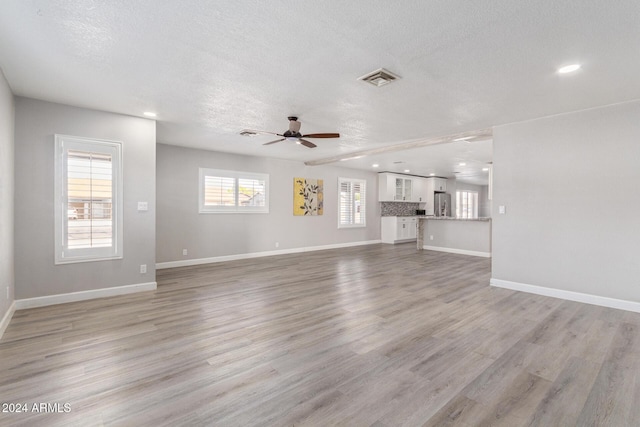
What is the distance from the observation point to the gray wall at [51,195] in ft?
12.0

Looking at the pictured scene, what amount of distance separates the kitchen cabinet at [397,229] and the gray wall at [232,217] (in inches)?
56.4

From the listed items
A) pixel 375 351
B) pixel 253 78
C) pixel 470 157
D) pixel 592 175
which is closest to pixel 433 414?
pixel 375 351

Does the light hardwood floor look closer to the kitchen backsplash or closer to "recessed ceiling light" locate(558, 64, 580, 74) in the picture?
"recessed ceiling light" locate(558, 64, 580, 74)

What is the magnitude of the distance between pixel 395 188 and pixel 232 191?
585 cm

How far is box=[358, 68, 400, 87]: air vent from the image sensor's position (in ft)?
9.32

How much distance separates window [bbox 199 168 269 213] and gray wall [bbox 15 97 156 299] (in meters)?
2.27

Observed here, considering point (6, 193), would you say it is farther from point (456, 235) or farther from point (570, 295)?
point (456, 235)

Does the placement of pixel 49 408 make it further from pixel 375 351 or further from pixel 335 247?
pixel 335 247

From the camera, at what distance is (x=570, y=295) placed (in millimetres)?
4035

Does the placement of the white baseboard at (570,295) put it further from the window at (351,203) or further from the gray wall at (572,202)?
the window at (351,203)

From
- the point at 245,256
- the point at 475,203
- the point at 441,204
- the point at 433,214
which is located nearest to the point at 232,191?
the point at 245,256

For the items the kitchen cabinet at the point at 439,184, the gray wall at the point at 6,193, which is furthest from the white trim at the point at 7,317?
the kitchen cabinet at the point at 439,184

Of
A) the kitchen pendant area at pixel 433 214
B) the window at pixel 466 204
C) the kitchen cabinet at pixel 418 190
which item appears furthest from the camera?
the window at pixel 466 204

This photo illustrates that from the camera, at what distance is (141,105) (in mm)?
3879
